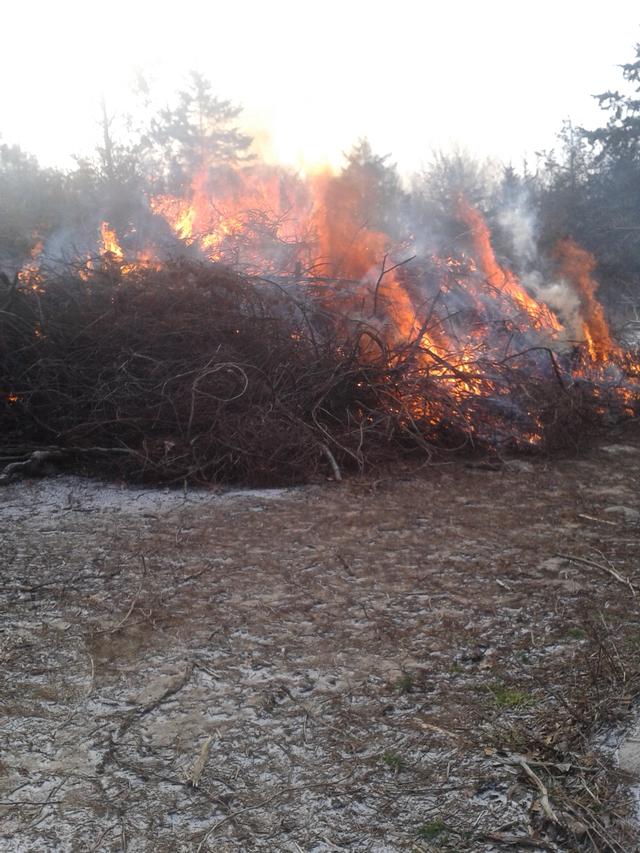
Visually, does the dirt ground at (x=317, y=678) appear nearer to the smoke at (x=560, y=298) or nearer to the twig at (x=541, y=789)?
the twig at (x=541, y=789)

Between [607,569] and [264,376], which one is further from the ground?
[264,376]

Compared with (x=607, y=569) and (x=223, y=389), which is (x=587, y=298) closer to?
(x=223, y=389)

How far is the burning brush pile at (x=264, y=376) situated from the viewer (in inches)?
221

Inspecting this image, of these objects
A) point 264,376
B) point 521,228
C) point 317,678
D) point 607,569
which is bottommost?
point 317,678

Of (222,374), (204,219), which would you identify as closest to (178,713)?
(222,374)

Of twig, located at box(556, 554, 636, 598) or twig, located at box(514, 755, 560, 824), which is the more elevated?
twig, located at box(556, 554, 636, 598)

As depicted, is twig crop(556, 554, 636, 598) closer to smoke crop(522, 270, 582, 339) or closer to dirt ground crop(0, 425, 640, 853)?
dirt ground crop(0, 425, 640, 853)

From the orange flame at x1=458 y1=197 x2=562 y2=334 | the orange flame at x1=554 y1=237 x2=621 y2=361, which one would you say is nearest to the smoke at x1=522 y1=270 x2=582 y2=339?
the orange flame at x1=554 y1=237 x2=621 y2=361

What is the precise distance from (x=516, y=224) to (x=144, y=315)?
9.43 meters

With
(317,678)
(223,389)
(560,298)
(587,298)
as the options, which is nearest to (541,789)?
(317,678)

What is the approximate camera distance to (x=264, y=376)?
20.0 feet

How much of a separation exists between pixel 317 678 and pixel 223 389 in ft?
11.7

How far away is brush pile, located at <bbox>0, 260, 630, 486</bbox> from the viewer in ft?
18.2

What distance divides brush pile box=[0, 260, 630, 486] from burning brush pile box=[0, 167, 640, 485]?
0.01 metres
